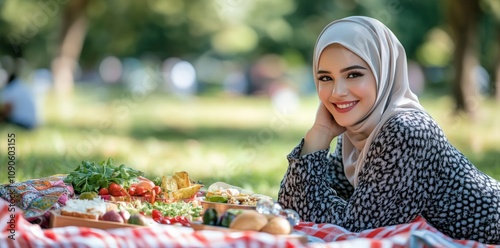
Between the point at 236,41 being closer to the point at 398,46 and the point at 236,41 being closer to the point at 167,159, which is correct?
the point at 167,159

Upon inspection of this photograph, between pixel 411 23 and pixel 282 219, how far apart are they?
128ft

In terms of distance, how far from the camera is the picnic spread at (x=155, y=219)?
3.64 meters

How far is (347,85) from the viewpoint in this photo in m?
4.57

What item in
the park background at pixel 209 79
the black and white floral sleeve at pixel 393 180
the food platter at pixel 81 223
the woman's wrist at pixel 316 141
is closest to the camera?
the food platter at pixel 81 223

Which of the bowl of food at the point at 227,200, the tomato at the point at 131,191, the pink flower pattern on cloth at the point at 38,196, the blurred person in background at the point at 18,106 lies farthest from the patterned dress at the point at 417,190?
the blurred person in background at the point at 18,106

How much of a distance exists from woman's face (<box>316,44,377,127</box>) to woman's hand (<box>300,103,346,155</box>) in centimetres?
11

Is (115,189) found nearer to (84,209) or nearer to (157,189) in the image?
(157,189)

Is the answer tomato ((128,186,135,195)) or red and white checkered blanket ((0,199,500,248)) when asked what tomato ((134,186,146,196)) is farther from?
red and white checkered blanket ((0,199,500,248))

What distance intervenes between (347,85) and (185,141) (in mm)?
10898

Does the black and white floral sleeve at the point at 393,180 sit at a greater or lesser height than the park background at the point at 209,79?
lesser

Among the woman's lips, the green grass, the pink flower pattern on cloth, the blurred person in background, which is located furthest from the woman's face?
the blurred person in background

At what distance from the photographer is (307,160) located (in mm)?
4605

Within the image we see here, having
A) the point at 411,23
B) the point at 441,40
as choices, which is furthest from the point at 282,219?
the point at 441,40

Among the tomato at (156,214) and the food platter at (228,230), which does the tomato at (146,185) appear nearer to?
the tomato at (156,214)
